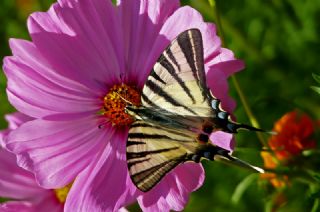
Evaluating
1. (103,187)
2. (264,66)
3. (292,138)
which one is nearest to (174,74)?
(103,187)

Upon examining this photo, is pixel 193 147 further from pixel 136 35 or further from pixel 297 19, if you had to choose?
pixel 297 19

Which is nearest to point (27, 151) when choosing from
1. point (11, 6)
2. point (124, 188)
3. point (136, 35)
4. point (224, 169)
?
point (124, 188)

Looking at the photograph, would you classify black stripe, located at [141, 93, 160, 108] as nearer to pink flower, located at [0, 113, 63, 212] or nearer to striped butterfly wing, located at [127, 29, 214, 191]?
striped butterfly wing, located at [127, 29, 214, 191]

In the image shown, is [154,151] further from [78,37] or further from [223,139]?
[78,37]

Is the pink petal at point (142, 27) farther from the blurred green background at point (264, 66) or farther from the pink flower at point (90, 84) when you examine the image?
the blurred green background at point (264, 66)

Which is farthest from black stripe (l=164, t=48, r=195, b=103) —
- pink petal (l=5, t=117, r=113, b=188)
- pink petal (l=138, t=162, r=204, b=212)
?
pink petal (l=5, t=117, r=113, b=188)

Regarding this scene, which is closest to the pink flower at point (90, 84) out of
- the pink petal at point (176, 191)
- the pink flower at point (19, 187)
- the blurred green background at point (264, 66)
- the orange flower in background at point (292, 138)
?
the pink petal at point (176, 191)
